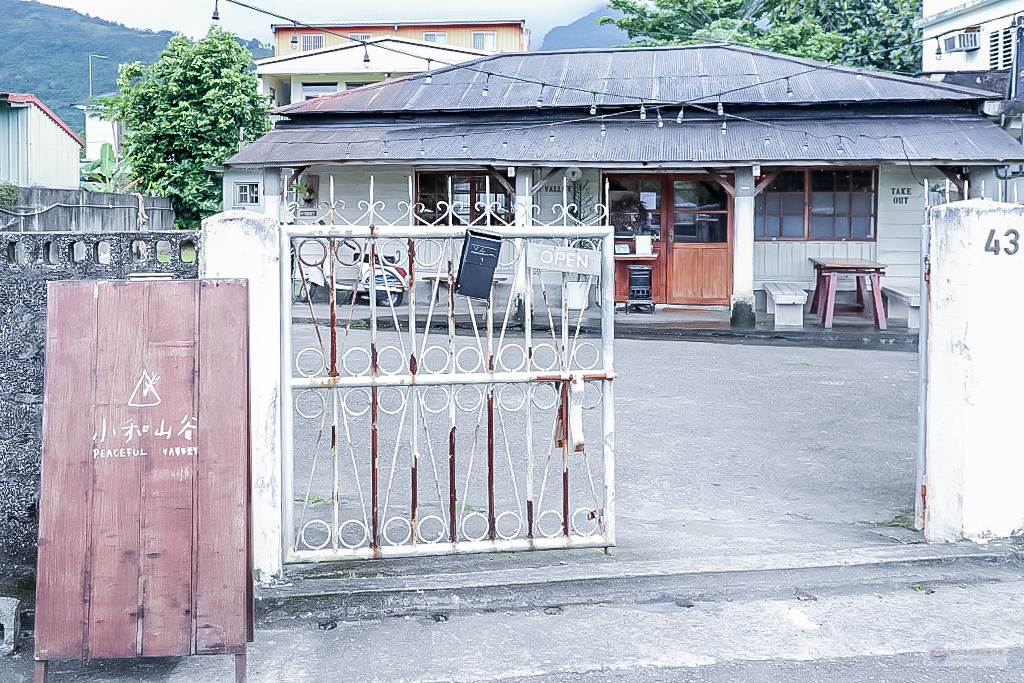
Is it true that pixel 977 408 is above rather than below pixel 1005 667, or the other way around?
above

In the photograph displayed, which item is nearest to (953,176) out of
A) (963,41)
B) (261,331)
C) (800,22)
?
(963,41)

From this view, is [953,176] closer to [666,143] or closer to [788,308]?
[788,308]

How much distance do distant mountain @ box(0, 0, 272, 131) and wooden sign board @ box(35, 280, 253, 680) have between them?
70169 mm

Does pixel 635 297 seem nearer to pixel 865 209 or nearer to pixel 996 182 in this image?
pixel 865 209

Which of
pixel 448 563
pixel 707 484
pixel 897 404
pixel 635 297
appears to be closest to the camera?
pixel 448 563

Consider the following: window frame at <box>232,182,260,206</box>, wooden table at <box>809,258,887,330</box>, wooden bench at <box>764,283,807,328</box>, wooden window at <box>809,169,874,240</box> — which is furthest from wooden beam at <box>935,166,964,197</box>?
window frame at <box>232,182,260,206</box>

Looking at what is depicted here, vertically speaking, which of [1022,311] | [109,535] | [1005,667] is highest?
[1022,311]

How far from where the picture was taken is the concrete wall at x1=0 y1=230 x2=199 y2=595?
4156 millimetres

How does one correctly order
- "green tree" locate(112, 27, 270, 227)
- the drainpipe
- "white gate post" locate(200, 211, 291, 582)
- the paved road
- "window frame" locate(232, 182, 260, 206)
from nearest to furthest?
the paved road → "white gate post" locate(200, 211, 291, 582) → the drainpipe → "green tree" locate(112, 27, 270, 227) → "window frame" locate(232, 182, 260, 206)

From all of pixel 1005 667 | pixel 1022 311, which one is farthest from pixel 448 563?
pixel 1022 311

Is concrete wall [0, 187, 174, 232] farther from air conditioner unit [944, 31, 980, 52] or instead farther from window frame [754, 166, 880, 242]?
air conditioner unit [944, 31, 980, 52]

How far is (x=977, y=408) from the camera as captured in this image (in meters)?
5.00

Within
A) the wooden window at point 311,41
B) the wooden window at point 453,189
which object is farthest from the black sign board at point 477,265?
the wooden window at point 311,41

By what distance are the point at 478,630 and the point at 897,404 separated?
20.7ft
